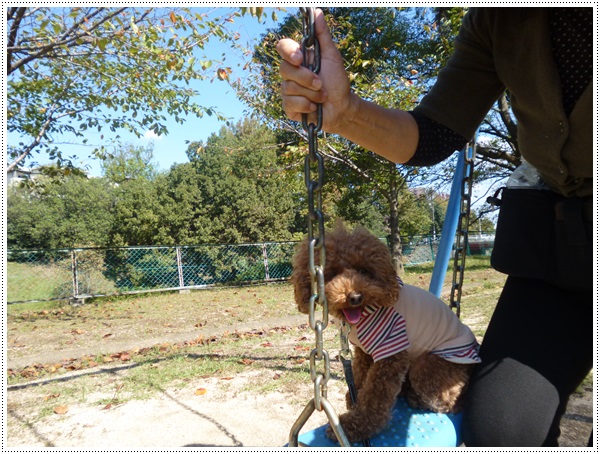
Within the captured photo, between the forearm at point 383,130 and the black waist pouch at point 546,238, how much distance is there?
1.30 feet

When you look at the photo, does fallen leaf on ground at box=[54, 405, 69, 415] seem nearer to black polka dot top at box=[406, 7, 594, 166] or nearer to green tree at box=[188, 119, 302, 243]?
black polka dot top at box=[406, 7, 594, 166]

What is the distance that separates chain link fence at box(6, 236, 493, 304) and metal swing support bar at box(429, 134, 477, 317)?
1039 cm

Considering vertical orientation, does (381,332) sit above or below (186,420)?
above

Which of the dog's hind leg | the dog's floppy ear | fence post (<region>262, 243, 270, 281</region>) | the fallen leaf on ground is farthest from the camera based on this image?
fence post (<region>262, 243, 270, 281</region>)

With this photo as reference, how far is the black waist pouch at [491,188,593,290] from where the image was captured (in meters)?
1.28

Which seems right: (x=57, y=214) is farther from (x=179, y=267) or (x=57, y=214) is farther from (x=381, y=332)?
(x=381, y=332)

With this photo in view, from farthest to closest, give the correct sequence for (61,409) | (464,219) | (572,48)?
(61,409) → (464,219) → (572,48)

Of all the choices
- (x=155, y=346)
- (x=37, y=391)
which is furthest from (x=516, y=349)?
(x=155, y=346)

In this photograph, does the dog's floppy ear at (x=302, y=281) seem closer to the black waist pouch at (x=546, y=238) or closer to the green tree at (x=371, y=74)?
the black waist pouch at (x=546, y=238)

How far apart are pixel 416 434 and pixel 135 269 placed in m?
11.9

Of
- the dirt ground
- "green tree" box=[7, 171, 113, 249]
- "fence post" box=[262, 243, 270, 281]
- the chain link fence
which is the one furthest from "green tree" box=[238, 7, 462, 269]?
"green tree" box=[7, 171, 113, 249]

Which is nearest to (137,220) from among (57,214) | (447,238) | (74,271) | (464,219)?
(57,214)

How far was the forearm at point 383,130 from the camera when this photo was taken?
59.5 inches

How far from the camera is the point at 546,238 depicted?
55.2 inches
